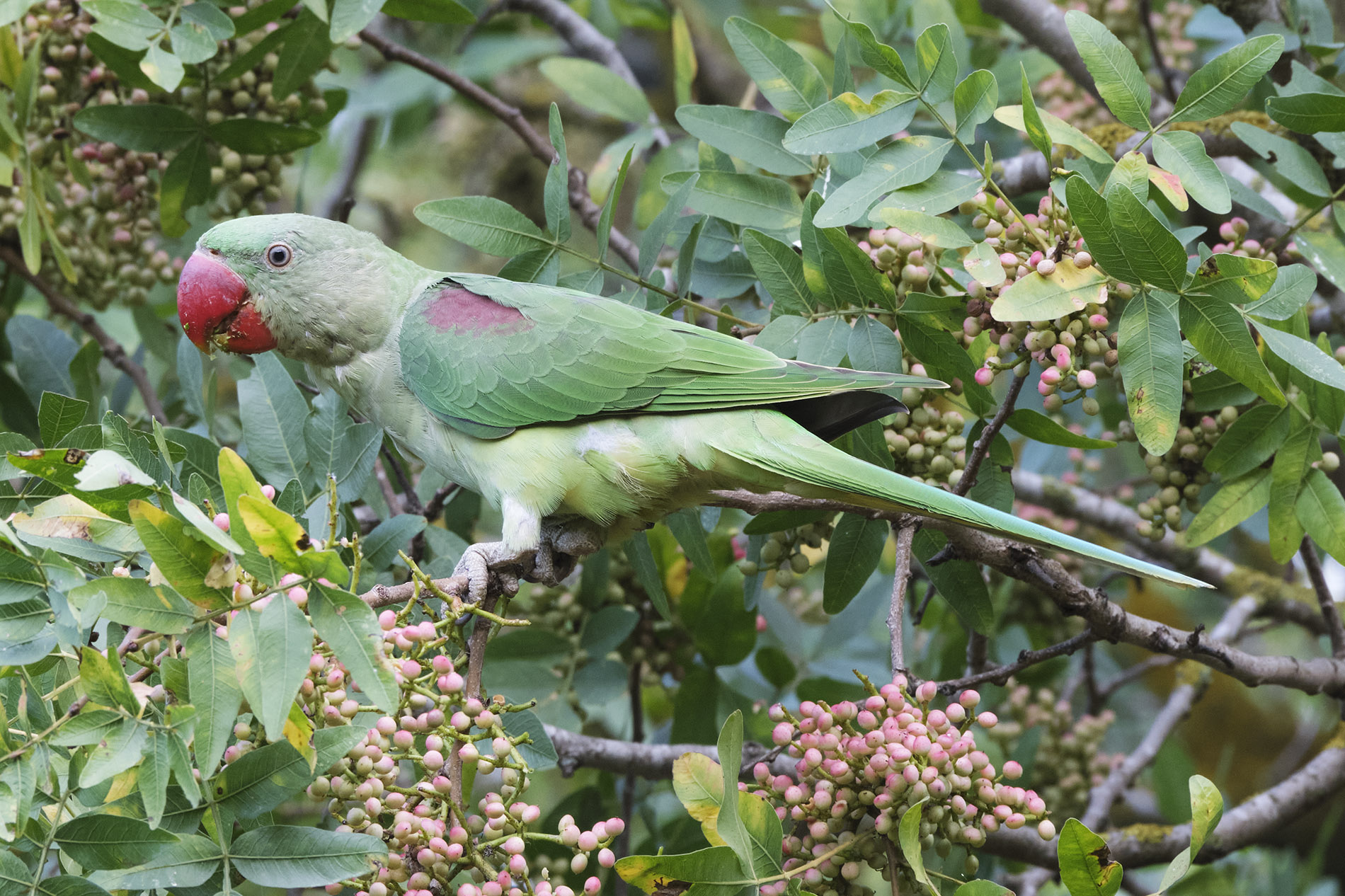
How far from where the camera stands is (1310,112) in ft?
7.99

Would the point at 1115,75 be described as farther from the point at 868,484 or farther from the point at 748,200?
the point at 868,484

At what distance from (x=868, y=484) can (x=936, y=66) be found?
35.8 inches

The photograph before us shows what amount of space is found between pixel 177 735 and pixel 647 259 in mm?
1575

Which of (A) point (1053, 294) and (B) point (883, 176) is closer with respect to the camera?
(A) point (1053, 294)


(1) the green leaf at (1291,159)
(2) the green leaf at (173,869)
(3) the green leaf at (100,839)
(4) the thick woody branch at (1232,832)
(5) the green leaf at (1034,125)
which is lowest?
(4) the thick woody branch at (1232,832)

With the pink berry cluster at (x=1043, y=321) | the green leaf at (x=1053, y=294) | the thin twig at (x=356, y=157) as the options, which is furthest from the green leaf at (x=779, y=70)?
the thin twig at (x=356, y=157)

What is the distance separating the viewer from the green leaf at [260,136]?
10.2ft

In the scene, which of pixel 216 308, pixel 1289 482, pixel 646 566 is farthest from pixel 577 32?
pixel 1289 482

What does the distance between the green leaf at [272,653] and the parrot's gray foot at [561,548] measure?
3.47 feet

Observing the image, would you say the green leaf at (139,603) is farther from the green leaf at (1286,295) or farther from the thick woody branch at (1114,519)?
the thick woody branch at (1114,519)

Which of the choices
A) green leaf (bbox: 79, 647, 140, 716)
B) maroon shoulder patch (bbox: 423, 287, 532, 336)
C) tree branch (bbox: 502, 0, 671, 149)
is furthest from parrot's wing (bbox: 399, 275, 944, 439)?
tree branch (bbox: 502, 0, 671, 149)

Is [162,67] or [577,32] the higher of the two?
[162,67]

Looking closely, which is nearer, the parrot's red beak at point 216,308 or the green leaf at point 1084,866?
the green leaf at point 1084,866

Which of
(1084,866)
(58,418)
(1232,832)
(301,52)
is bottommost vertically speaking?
(1232,832)
